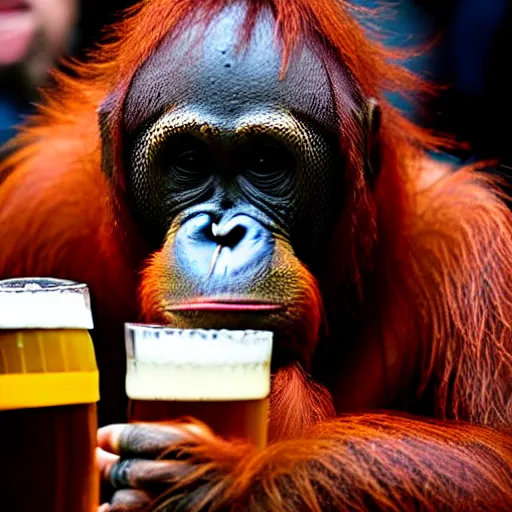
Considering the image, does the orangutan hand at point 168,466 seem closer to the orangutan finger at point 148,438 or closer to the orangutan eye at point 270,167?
the orangutan finger at point 148,438

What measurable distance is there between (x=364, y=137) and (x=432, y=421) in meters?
0.48

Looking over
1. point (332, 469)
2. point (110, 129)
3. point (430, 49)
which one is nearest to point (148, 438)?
point (332, 469)

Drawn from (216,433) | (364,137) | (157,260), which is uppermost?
(364,137)

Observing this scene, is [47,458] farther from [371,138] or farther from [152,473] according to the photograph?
[371,138]

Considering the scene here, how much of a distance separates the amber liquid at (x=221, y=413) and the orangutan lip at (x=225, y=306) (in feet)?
0.74

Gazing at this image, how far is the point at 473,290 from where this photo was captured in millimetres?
1854

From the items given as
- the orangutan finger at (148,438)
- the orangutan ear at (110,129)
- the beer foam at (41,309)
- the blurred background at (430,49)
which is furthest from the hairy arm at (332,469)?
the blurred background at (430,49)

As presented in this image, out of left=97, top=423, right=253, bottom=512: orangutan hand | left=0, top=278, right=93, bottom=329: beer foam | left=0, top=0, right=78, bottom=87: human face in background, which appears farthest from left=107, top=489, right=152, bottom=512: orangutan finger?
left=0, top=0, right=78, bottom=87: human face in background

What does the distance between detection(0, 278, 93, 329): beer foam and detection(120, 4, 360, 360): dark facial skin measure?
1.08ft

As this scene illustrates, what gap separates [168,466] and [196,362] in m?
0.21

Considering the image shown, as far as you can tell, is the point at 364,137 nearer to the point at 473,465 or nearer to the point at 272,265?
the point at 272,265

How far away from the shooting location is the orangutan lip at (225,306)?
147 cm

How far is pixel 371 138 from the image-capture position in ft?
5.90

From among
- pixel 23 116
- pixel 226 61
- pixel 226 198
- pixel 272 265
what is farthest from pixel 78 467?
pixel 23 116
